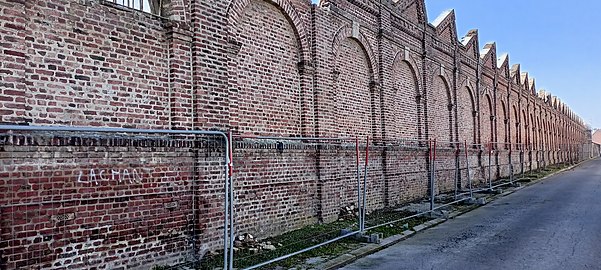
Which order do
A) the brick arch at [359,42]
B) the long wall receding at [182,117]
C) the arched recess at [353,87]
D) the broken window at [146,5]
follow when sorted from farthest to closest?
the arched recess at [353,87], the brick arch at [359,42], the broken window at [146,5], the long wall receding at [182,117]

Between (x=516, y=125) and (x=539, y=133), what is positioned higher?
(x=516, y=125)

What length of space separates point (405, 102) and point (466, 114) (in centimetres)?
759

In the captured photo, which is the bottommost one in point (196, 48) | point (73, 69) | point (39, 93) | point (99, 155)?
point (99, 155)

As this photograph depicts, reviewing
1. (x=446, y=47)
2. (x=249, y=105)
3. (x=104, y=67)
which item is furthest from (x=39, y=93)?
(x=446, y=47)

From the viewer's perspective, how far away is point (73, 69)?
562 cm

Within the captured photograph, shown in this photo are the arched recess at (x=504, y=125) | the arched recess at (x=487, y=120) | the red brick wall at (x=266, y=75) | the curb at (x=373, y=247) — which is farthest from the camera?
the arched recess at (x=504, y=125)

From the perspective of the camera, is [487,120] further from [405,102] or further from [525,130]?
[405,102]

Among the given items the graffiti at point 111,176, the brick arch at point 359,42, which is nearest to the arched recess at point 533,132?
the brick arch at point 359,42

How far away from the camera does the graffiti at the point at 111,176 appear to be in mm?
5535

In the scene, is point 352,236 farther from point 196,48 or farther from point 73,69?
point 73,69

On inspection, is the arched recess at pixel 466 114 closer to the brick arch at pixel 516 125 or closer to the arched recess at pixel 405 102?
the arched recess at pixel 405 102

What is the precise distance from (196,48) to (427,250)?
543cm

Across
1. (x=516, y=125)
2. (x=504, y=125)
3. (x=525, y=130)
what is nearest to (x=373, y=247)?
(x=504, y=125)

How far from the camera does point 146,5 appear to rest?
6.74 metres
